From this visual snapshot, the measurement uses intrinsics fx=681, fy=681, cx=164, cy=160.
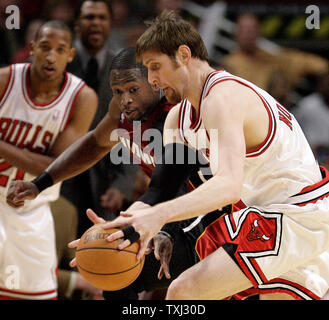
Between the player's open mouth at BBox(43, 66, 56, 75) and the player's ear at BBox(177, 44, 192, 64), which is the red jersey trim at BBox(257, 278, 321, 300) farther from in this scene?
the player's open mouth at BBox(43, 66, 56, 75)

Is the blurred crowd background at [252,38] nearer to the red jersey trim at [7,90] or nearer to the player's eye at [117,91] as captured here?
the red jersey trim at [7,90]

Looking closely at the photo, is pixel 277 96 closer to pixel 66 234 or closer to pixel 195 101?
pixel 66 234

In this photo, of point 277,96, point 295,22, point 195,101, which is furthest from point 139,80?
point 295,22

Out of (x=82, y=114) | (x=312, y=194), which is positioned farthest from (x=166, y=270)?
(x=82, y=114)

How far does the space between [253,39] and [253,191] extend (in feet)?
10.6

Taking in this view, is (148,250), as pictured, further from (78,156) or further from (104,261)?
(78,156)

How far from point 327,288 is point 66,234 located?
202 cm

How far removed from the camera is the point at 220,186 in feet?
7.98

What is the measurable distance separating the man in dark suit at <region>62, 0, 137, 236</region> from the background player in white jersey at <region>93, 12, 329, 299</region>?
1144 millimetres

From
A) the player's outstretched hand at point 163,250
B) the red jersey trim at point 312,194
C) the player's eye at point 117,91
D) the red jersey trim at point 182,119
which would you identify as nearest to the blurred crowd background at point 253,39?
the player's eye at point 117,91

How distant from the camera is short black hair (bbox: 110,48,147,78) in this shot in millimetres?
3402

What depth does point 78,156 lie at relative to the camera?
3650 mm

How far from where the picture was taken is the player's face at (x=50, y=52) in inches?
154

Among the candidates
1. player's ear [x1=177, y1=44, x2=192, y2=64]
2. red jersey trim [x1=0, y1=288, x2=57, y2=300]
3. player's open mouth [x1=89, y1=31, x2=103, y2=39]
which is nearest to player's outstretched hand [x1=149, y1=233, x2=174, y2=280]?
player's ear [x1=177, y1=44, x2=192, y2=64]
